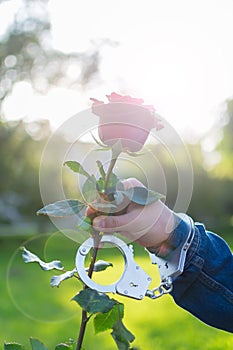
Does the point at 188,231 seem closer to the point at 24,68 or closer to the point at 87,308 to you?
the point at 87,308

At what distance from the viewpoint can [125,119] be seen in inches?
29.7

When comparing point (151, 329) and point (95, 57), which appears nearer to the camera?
point (151, 329)

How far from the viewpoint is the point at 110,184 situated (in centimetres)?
78

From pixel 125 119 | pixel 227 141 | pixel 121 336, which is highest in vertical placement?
pixel 227 141

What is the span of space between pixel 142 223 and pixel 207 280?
0.79 ft

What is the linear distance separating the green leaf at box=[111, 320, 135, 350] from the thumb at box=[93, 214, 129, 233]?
0.44 ft

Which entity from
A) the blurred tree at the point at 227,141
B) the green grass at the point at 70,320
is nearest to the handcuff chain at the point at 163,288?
the green grass at the point at 70,320

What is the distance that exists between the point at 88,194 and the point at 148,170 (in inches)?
5.7

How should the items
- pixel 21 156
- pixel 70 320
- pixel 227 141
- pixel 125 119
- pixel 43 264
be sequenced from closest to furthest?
pixel 125 119, pixel 43 264, pixel 70 320, pixel 21 156, pixel 227 141

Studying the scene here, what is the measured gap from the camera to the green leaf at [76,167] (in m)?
0.79

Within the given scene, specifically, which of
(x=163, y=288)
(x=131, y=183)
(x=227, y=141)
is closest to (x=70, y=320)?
(x=163, y=288)

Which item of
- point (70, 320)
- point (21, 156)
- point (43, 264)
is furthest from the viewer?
point (21, 156)

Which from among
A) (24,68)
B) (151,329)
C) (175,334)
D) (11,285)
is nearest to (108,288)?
(175,334)

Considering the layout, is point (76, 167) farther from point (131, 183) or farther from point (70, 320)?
point (70, 320)
